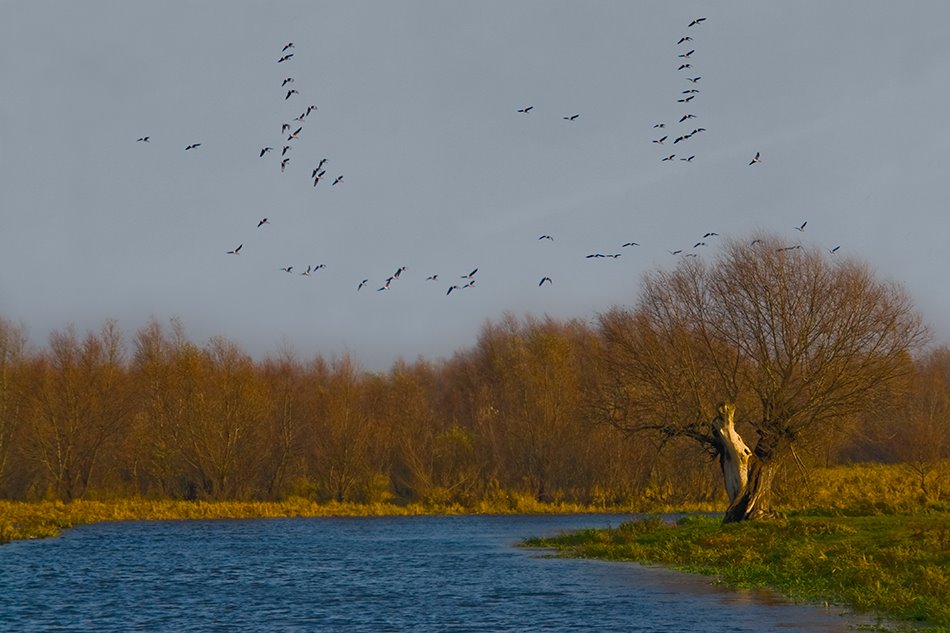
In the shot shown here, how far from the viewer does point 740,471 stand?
49094 millimetres

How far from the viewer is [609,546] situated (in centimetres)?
4691

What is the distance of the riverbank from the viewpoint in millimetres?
28578

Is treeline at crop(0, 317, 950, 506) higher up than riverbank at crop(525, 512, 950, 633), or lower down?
higher up

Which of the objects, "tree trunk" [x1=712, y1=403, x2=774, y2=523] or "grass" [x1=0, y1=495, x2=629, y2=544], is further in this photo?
"grass" [x1=0, y1=495, x2=629, y2=544]

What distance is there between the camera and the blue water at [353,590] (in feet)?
94.3

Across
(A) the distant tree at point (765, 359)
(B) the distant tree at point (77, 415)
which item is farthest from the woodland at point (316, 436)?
(A) the distant tree at point (765, 359)

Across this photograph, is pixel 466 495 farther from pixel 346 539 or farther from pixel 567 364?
pixel 346 539

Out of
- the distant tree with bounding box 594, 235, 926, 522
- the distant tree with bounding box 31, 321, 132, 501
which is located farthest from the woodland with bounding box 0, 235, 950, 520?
the distant tree with bounding box 594, 235, 926, 522

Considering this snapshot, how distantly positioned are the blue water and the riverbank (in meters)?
1.52

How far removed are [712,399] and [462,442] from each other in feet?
151

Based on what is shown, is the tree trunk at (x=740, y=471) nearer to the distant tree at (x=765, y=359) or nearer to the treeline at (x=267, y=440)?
the distant tree at (x=765, y=359)

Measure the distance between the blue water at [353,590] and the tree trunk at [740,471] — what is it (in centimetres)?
892

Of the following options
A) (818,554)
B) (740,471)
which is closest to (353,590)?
(818,554)

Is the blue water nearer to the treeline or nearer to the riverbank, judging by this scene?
the riverbank
